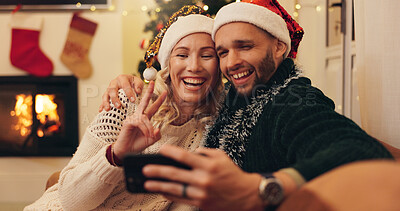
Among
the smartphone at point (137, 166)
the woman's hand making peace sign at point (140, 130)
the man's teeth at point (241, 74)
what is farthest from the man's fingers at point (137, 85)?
the smartphone at point (137, 166)

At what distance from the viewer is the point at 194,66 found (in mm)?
1296

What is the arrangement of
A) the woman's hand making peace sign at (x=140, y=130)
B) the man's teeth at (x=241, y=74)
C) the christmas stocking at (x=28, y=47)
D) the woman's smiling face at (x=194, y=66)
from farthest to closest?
1. the christmas stocking at (x=28, y=47)
2. the woman's smiling face at (x=194, y=66)
3. the man's teeth at (x=241, y=74)
4. the woman's hand making peace sign at (x=140, y=130)

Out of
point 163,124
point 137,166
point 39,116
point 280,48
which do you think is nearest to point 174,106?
point 163,124

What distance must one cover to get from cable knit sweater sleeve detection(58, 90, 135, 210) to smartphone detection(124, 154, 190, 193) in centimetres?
43

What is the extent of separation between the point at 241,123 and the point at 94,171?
514mm

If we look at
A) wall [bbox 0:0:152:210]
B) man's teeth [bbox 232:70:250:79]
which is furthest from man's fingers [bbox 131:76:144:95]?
wall [bbox 0:0:152:210]

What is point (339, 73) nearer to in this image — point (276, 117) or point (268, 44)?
point (268, 44)

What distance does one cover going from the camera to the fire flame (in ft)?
11.1

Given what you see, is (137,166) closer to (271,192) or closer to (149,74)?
(271,192)

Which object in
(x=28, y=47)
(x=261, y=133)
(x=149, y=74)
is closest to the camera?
(x=261, y=133)

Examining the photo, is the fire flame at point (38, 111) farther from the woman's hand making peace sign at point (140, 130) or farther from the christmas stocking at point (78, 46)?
the woman's hand making peace sign at point (140, 130)

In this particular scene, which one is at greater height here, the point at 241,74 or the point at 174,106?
the point at 241,74

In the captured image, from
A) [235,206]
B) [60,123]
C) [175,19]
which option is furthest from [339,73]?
[60,123]

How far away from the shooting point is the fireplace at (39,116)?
3.38m
